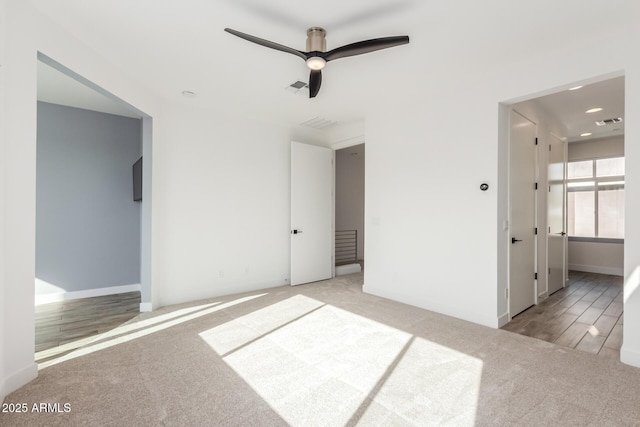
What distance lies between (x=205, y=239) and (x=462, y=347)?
3.46 metres

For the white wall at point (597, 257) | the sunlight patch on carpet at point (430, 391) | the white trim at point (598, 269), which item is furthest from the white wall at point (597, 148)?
the sunlight patch on carpet at point (430, 391)

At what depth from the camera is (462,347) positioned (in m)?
2.77

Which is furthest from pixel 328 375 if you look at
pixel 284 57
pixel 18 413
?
pixel 284 57

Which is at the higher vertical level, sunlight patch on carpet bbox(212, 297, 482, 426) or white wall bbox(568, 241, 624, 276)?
white wall bbox(568, 241, 624, 276)

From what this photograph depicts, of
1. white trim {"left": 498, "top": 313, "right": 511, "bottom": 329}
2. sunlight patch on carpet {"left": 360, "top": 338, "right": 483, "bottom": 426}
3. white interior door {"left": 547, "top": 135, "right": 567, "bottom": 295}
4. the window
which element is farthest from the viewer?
the window

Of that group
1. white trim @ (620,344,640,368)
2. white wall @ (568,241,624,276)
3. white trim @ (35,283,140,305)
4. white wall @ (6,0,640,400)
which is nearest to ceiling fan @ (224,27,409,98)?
white wall @ (6,0,640,400)

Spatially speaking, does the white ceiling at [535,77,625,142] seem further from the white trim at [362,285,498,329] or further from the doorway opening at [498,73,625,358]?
the white trim at [362,285,498,329]

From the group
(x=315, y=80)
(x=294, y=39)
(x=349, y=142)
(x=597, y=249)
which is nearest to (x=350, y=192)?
(x=349, y=142)

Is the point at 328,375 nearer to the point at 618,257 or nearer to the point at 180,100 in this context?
the point at 180,100

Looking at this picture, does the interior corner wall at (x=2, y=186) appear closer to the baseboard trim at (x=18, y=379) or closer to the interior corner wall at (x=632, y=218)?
the baseboard trim at (x=18, y=379)

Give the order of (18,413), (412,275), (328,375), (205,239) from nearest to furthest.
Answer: (18,413) → (328,375) → (412,275) → (205,239)

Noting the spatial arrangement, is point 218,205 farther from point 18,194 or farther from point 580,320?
point 580,320

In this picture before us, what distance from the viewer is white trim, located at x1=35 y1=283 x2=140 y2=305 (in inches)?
167

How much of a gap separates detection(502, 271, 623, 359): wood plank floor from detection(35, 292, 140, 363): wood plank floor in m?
4.39
